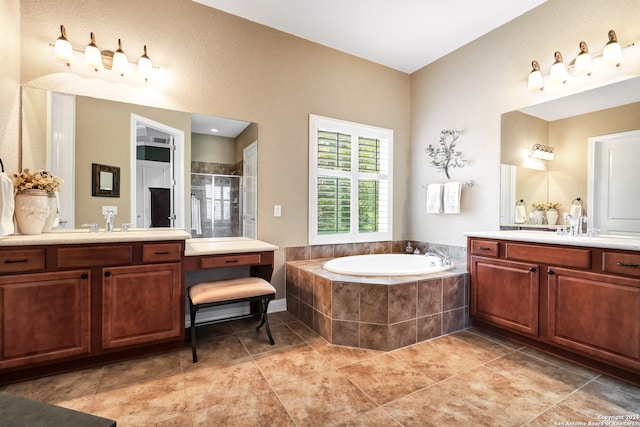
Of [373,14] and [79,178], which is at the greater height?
[373,14]

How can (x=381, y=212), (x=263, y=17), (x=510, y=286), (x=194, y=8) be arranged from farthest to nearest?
(x=381, y=212)
(x=263, y=17)
(x=194, y=8)
(x=510, y=286)

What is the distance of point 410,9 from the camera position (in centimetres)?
275

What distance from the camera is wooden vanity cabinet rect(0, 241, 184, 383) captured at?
176 cm

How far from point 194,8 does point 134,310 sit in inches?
103

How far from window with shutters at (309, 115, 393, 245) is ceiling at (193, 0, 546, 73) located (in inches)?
34.0

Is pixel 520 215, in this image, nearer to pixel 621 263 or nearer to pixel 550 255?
pixel 550 255

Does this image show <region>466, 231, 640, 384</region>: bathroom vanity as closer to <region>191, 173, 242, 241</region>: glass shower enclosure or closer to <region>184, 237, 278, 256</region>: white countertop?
<region>184, 237, 278, 256</region>: white countertop

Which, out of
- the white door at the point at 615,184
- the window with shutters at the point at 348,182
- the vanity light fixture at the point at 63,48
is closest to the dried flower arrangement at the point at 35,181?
the vanity light fixture at the point at 63,48

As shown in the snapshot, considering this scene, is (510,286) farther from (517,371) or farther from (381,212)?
(381,212)

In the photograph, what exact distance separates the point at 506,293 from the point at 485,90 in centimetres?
208

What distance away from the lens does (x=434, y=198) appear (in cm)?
354

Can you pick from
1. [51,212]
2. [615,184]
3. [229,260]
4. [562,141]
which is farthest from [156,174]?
[615,184]

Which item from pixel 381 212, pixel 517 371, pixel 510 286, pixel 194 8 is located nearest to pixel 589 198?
pixel 510 286

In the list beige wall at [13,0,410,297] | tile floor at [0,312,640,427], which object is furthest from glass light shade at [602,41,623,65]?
tile floor at [0,312,640,427]
